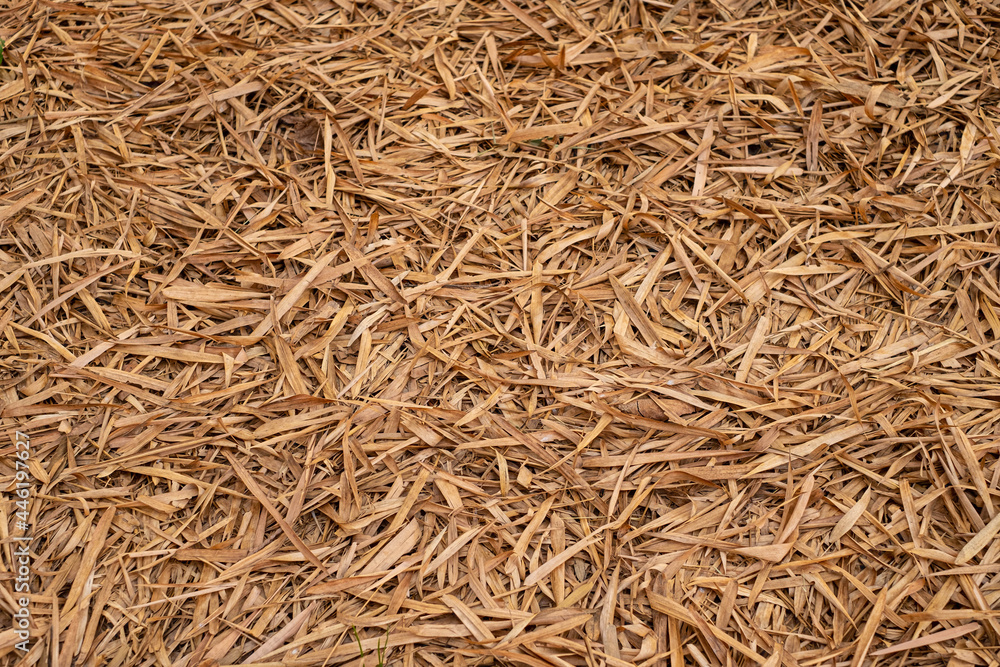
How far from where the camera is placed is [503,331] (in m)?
1.46

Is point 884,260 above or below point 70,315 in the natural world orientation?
above

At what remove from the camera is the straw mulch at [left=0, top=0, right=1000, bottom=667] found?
1.27 metres

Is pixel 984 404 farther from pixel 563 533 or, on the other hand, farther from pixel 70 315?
pixel 70 315

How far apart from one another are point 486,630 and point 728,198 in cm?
111

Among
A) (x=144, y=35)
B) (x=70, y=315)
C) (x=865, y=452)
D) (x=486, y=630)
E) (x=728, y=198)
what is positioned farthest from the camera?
(x=144, y=35)

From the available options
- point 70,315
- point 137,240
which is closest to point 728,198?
point 137,240

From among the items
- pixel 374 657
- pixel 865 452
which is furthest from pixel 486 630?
pixel 865 452

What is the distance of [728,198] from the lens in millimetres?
1581

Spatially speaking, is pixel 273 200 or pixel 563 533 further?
pixel 273 200

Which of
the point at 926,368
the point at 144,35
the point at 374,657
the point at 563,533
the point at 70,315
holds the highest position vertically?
the point at 144,35

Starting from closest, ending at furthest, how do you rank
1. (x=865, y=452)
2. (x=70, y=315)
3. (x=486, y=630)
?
(x=486, y=630), (x=865, y=452), (x=70, y=315)

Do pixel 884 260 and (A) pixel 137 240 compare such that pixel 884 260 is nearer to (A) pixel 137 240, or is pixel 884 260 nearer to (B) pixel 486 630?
(B) pixel 486 630

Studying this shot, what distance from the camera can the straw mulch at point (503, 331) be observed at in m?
1.27

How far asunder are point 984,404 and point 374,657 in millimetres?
1340
